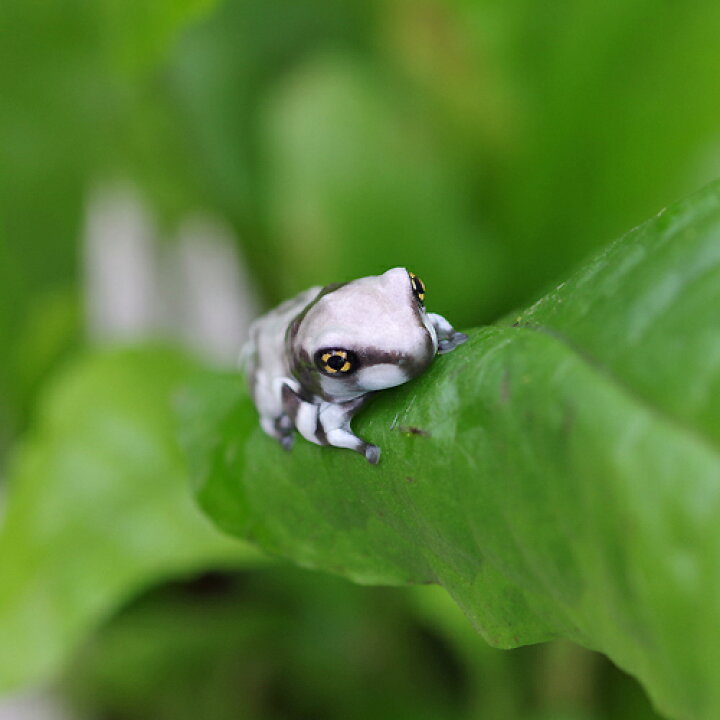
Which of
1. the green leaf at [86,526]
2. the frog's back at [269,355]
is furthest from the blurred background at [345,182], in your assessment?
the frog's back at [269,355]

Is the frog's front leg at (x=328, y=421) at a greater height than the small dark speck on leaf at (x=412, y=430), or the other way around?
the small dark speck on leaf at (x=412, y=430)

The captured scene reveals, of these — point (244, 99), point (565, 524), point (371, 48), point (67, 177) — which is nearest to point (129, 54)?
point (67, 177)

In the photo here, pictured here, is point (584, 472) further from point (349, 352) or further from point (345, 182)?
point (345, 182)

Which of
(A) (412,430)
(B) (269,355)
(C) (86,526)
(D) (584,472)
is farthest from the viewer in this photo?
(C) (86,526)

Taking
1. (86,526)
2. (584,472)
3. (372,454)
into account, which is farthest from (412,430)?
(86,526)

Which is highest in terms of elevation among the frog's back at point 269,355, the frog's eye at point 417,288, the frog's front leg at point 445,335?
the frog's eye at point 417,288

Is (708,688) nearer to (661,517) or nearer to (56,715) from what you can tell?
(661,517)

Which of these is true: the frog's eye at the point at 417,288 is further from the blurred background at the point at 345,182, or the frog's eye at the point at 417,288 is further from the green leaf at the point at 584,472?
the blurred background at the point at 345,182

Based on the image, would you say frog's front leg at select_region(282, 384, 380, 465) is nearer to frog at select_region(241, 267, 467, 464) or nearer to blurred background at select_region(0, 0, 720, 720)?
frog at select_region(241, 267, 467, 464)
